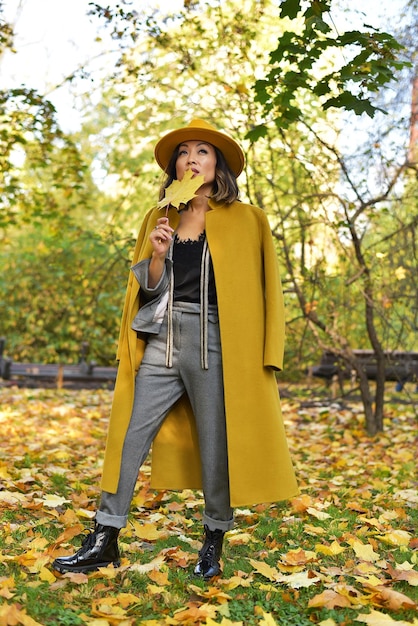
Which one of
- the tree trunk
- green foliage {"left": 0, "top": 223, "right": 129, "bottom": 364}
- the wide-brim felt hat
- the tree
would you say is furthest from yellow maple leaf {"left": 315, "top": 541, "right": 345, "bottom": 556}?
green foliage {"left": 0, "top": 223, "right": 129, "bottom": 364}

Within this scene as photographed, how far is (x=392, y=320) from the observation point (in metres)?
7.36

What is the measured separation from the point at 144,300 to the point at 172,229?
13.6 inches

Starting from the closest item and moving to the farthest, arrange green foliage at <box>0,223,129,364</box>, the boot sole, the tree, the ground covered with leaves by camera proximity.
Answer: the ground covered with leaves, the boot sole, the tree, green foliage at <box>0,223,129,364</box>

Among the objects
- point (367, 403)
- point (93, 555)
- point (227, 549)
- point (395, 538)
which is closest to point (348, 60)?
point (395, 538)

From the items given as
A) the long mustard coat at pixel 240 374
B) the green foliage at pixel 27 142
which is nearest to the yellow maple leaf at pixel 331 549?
the long mustard coat at pixel 240 374

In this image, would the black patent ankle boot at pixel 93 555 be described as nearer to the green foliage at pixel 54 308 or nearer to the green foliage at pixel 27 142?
the green foliage at pixel 27 142

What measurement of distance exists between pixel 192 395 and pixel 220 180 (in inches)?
36.9

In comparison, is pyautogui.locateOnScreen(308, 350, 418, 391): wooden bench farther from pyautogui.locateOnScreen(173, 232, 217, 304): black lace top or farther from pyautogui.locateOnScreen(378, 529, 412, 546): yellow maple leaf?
pyautogui.locateOnScreen(173, 232, 217, 304): black lace top

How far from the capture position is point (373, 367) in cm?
886

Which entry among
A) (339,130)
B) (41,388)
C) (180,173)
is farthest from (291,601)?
(41,388)

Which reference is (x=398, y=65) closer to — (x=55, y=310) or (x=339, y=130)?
(x=339, y=130)

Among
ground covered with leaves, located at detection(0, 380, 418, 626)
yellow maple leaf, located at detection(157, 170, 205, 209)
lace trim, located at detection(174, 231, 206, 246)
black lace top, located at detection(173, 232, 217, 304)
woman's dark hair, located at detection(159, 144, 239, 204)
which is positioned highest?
woman's dark hair, located at detection(159, 144, 239, 204)

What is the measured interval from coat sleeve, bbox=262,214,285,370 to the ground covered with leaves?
90 centimetres

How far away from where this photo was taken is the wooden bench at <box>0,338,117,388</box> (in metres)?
11.0
